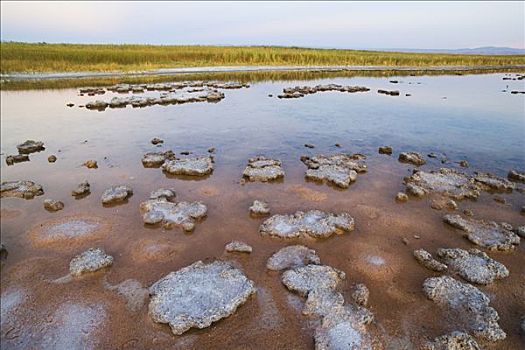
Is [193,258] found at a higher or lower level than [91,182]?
lower

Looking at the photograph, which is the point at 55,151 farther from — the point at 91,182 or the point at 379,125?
the point at 379,125

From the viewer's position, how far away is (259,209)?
6.97 metres

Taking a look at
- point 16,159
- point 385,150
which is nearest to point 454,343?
point 385,150

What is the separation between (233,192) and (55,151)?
22.1 ft

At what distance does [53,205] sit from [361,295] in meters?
6.48

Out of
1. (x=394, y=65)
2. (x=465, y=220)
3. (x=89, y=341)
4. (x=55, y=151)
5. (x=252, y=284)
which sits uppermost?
(x=394, y=65)

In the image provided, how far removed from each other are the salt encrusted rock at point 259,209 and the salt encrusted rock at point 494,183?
547 cm

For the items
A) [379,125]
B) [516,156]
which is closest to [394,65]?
[379,125]

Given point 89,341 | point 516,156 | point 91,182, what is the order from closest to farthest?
point 89,341 < point 91,182 < point 516,156

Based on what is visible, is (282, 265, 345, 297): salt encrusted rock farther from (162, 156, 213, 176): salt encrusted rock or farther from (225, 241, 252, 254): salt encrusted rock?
(162, 156, 213, 176): salt encrusted rock

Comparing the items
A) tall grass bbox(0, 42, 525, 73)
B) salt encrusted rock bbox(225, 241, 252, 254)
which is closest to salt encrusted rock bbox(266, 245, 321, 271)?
salt encrusted rock bbox(225, 241, 252, 254)

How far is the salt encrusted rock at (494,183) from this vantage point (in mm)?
8109

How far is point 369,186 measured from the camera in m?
8.27

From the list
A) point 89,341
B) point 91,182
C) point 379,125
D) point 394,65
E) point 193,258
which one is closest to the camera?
point 89,341
